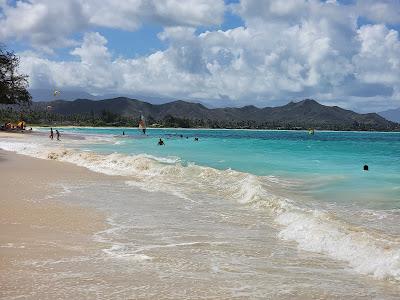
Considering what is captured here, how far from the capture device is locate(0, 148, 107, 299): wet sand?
7.24m

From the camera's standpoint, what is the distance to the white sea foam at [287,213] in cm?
863

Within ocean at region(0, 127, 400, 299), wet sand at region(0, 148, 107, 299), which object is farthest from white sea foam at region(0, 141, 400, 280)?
wet sand at region(0, 148, 107, 299)

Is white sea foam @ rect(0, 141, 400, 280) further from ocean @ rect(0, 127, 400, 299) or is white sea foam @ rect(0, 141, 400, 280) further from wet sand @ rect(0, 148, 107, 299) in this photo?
wet sand @ rect(0, 148, 107, 299)

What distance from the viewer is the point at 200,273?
7645 millimetres

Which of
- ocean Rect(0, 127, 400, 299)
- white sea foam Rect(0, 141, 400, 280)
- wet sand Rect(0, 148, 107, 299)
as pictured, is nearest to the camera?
ocean Rect(0, 127, 400, 299)

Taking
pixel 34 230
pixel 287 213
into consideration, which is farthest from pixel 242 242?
pixel 34 230

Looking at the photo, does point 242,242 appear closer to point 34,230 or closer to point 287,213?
point 287,213

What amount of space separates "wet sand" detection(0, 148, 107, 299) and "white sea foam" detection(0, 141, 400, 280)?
1.15 meters

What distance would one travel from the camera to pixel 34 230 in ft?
33.9


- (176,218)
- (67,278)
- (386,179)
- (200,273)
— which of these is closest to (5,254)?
(67,278)

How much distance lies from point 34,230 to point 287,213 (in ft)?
21.5

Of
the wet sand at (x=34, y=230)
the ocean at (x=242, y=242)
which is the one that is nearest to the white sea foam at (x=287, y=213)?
the ocean at (x=242, y=242)

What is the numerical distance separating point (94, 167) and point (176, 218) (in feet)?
54.2

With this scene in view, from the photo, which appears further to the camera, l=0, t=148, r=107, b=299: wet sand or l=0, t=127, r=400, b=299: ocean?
l=0, t=148, r=107, b=299: wet sand
